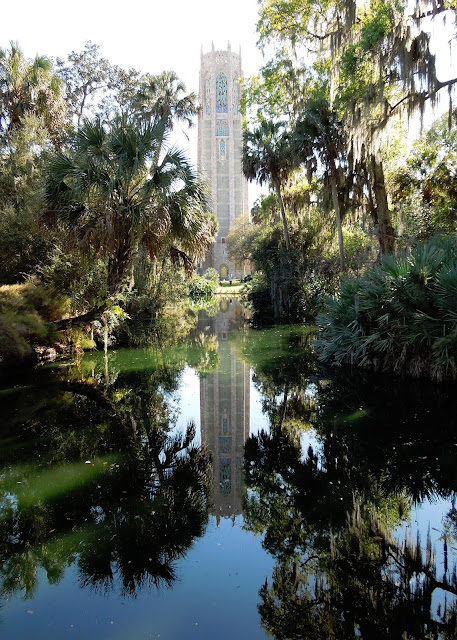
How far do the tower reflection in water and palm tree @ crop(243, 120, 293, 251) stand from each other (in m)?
13.4

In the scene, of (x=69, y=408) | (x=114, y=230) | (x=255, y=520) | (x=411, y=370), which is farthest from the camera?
(x=114, y=230)

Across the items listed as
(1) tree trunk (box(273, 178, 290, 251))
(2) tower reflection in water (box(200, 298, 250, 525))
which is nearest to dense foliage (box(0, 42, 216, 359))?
(2) tower reflection in water (box(200, 298, 250, 525))

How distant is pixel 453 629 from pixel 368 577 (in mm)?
529

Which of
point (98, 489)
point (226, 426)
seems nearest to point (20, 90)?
point (226, 426)

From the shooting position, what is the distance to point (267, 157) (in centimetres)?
2189

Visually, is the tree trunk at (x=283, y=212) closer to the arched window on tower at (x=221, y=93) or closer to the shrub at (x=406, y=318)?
the shrub at (x=406, y=318)

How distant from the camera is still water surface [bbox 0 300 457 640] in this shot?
105 inches

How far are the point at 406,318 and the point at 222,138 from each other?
79.3m

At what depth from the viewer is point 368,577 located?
114 inches

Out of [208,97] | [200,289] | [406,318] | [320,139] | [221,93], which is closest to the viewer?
[406,318]

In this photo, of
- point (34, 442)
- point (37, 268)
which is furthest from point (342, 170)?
point (34, 442)

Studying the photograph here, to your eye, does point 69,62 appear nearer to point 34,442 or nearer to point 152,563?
point 34,442

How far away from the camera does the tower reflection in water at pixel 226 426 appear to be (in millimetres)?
4113

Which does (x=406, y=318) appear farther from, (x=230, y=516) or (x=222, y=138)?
(x=222, y=138)
